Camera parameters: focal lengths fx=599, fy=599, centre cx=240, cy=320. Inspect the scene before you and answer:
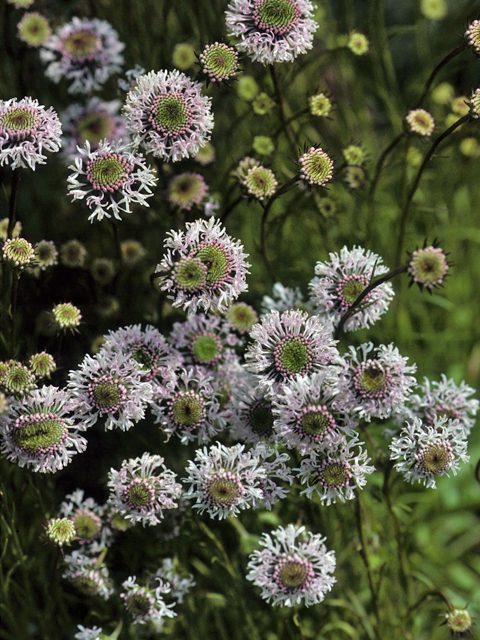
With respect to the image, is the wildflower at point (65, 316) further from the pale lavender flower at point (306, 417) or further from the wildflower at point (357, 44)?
the wildflower at point (357, 44)

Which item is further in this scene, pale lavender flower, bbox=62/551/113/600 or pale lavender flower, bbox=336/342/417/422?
pale lavender flower, bbox=62/551/113/600

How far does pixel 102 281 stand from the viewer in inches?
83.7

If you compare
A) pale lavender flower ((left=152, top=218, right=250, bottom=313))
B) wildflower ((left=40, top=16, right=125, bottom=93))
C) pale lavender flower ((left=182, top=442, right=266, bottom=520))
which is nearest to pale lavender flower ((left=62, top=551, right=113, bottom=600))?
pale lavender flower ((left=182, top=442, right=266, bottom=520))

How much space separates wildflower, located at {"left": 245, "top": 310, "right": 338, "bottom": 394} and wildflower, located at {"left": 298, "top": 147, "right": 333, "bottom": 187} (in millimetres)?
368

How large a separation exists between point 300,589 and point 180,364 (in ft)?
2.19

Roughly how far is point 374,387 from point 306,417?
0.68ft

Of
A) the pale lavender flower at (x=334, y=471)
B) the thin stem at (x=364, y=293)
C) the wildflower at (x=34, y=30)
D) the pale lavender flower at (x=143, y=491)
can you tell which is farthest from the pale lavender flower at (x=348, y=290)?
the wildflower at (x=34, y=30)

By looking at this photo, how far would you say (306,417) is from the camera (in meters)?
1.47

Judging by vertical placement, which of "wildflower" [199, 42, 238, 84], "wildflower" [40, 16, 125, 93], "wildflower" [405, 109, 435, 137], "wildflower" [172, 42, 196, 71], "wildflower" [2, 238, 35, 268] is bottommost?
"wildflower" [2, 238, 35, 268]

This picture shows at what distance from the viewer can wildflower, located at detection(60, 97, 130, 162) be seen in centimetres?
232

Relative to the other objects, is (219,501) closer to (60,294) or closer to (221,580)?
(221,580)

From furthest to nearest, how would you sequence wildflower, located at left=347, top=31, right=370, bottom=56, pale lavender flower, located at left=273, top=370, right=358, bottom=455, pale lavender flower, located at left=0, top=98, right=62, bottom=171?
wildflower, located at left=347, top=31, right=370, bottom=56 < pale lavender flower, located at left=0, top=98, right=62, bottom=171 < pale lavender flower, located at left=273, top=370, right=358, bottom=455

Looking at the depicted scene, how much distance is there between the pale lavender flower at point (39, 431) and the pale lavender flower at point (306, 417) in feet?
1.69

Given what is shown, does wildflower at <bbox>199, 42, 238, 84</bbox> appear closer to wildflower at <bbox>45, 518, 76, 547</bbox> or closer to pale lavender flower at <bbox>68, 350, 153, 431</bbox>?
pale lavender flower at <bbox>68, 350, 153, 431</bbox>
